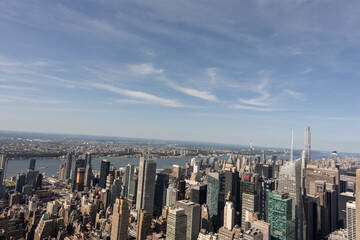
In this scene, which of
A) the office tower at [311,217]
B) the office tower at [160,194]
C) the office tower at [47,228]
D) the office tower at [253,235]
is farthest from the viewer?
the office tower at [160,194]

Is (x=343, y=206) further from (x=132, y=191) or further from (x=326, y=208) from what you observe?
(x=132, y=191)

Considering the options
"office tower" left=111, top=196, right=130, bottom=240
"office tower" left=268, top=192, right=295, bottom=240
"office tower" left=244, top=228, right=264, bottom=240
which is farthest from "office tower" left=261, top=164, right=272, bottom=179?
"office tower" left=111, top=196, right=130, bottom=240

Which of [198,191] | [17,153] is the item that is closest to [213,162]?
[198,191]

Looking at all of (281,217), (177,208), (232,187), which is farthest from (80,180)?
(281,217)

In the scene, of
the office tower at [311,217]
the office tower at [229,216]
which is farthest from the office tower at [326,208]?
the office tower at [229,216]

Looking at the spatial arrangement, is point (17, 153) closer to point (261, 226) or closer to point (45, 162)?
point (45, 162)

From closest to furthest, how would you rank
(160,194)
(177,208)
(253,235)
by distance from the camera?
(253,235), (177,208), (160,194)

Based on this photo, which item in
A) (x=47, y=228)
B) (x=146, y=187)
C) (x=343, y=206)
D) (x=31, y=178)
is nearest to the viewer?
(x=47, y=228)

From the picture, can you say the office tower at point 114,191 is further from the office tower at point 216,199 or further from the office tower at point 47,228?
the office tower at point 216,199
